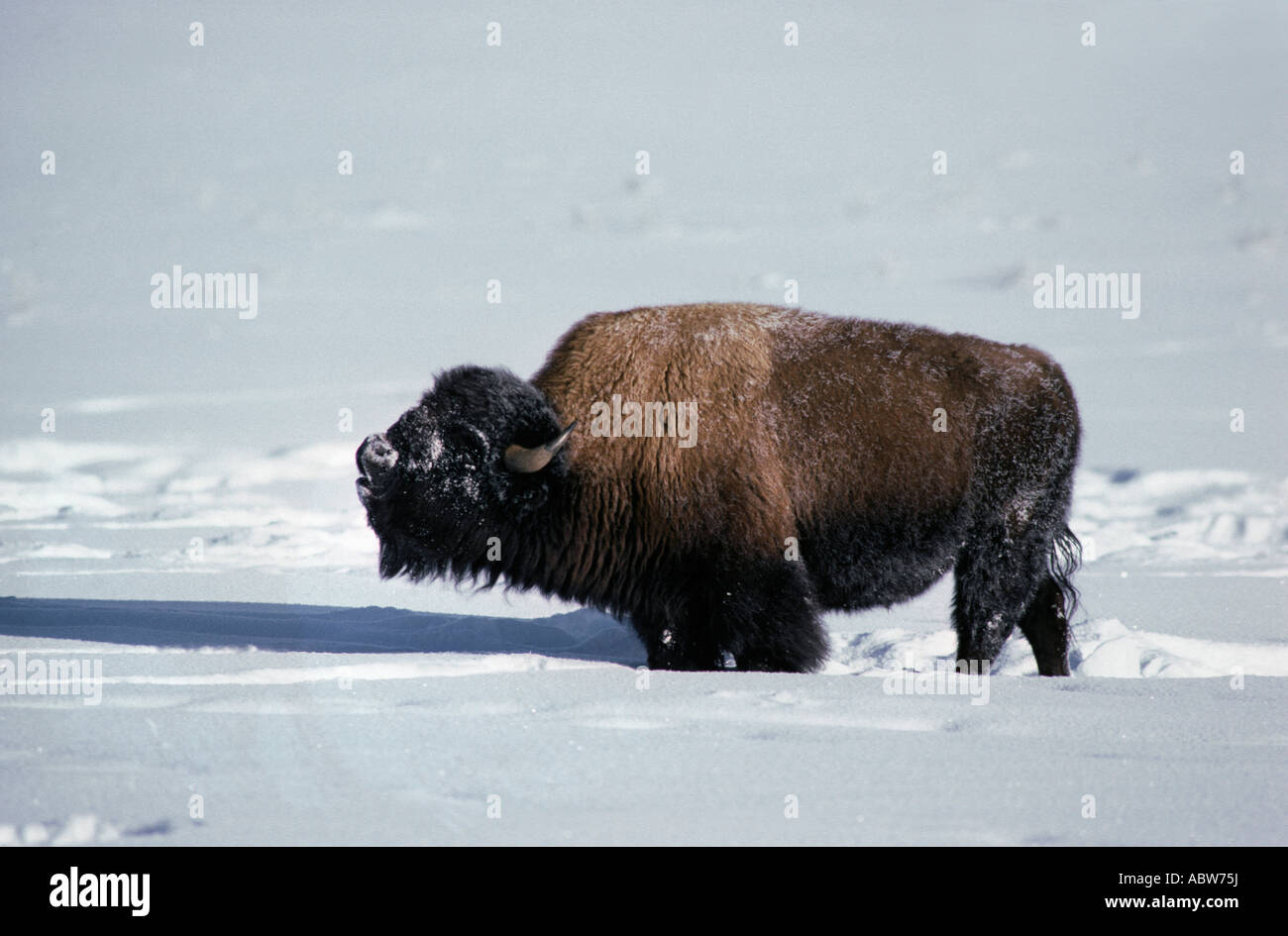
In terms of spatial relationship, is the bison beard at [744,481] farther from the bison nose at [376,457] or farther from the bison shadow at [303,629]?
the bison shadow at [303,629]

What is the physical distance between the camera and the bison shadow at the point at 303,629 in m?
5.35

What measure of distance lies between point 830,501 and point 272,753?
104 inches

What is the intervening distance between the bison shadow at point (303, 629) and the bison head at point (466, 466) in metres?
0.53

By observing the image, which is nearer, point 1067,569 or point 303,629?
point 1067,569

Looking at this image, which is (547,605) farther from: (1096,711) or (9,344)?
(9,344)

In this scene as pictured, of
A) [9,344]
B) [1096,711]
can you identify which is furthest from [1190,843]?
[9,344]

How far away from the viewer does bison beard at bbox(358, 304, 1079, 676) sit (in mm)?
4969

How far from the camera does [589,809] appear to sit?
2855 mm

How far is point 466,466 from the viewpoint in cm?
511

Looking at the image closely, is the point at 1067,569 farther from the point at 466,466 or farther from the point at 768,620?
the point at 466,466

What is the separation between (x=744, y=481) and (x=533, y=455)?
0.82 meters

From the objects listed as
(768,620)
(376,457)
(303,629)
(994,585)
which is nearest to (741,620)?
(768,620)

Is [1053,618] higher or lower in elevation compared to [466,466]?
lower

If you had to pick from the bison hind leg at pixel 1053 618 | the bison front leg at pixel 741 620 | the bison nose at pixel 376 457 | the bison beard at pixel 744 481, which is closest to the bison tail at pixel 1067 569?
the bison hind leg at pixel 1053 618
